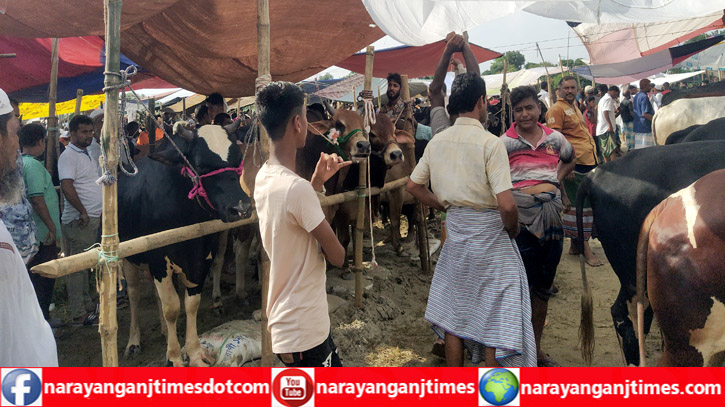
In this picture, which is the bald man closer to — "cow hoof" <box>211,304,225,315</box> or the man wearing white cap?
"cow hoof" <box>211,304,225,315</box>

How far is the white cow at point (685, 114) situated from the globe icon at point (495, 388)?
6055 millimetres

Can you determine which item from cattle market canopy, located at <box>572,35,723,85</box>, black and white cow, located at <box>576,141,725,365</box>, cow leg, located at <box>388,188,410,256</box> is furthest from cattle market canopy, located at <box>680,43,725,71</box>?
black and white cow, located at <box>576,141,725,365</box>

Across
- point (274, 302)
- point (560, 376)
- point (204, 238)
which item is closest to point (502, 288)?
point (560, 376)

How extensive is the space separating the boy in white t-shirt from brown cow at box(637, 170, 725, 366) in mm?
1715

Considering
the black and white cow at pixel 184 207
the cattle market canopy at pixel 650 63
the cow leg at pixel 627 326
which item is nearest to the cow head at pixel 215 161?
the black and white cow at pixel 184 207

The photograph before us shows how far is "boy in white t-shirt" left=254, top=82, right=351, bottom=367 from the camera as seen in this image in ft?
7.02

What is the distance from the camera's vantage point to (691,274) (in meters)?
2.50

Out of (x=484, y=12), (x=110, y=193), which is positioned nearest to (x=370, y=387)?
(x=110, y=193)

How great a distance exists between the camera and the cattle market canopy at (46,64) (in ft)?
21.3

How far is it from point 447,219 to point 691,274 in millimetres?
1332

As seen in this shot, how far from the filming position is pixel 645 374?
2357 millimetres

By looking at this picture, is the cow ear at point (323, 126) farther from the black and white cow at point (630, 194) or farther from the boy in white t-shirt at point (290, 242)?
the boy in white t-shirt at point (290, 242)

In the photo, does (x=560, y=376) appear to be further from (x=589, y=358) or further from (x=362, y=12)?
(x=362, y=12)

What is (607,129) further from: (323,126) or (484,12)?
(484,12)
